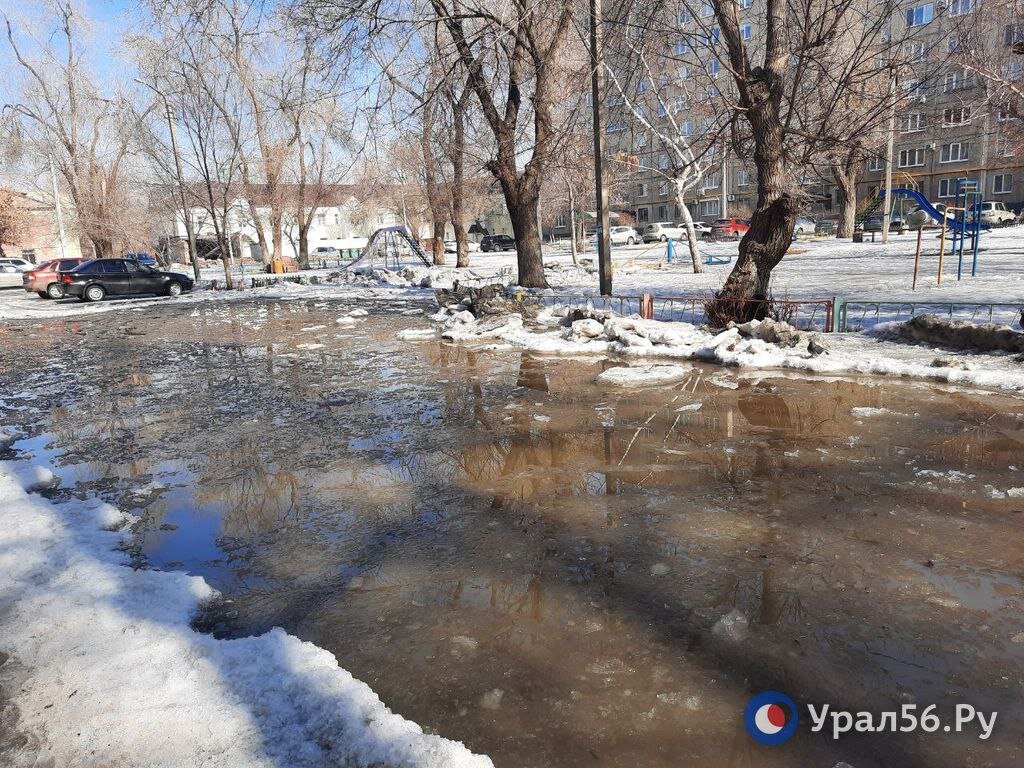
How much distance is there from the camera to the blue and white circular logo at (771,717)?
2275 millimetres

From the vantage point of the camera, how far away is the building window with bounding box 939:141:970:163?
47928mm

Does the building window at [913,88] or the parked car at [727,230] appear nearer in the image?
the building window at [913,88]

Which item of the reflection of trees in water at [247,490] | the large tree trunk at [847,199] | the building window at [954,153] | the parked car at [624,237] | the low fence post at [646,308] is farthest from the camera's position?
the building window at [954,153]

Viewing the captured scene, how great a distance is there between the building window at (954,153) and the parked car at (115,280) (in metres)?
52.0

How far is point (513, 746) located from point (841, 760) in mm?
1094

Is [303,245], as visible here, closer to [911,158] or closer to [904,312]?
[904,312]

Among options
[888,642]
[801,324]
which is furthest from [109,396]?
[801,324]

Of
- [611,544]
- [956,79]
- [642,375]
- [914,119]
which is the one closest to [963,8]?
[914,119]

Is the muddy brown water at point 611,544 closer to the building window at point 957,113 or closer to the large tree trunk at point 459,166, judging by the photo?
the large tree trunk at point 459,166

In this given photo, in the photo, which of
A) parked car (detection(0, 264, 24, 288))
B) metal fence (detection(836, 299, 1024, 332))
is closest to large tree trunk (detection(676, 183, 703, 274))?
metal fence (detection(836, 299, 1024, 332))

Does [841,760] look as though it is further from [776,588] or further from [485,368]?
[485,368]

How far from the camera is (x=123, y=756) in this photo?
219cm

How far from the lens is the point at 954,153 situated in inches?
1918

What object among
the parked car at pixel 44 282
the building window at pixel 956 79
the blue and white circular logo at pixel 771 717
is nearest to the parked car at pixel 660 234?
the building window at pixel 956 79
